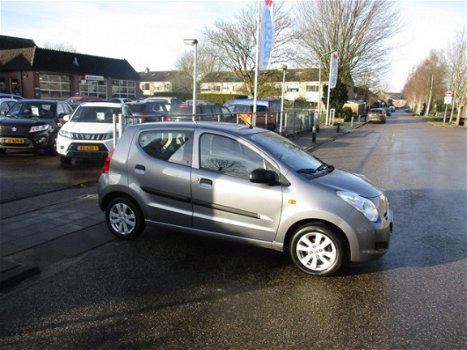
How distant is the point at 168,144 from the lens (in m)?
4.98

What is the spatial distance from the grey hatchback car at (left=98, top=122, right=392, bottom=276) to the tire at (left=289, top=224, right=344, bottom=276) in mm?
10

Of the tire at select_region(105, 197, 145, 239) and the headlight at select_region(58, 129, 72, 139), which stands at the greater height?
the headlight at select_region(58, 129, 72, 139)

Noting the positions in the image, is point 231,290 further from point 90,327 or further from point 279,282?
point 90,327

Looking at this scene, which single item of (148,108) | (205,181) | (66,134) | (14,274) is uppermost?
(148,108)

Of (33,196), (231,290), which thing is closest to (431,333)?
(231,290)

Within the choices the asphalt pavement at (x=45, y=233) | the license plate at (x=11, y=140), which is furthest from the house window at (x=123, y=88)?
the asphalt pavement at (x=45, y=233)

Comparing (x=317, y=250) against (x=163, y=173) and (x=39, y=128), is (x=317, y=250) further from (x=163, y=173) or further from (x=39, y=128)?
(x=39, y=128)

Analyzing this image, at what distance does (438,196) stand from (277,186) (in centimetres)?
560

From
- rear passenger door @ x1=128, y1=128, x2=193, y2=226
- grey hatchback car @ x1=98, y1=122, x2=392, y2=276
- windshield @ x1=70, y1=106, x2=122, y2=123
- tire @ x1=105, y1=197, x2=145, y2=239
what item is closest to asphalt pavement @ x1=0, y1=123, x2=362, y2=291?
tire @ x1=105, y1=197, x2=145, y2=239

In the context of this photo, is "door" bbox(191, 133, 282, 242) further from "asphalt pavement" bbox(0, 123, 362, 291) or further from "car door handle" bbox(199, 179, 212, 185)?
"asphalt pavement" bbox(0, 123, 362, 291)

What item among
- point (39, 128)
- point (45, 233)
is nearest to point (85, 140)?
point (39, 128)

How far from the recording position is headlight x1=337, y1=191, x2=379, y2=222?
4.15 meters

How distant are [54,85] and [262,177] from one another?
4669 cm

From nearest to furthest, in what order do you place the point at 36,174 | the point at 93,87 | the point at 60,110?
the point at 36,174 → the point at 60,110 → the point at 93,87
